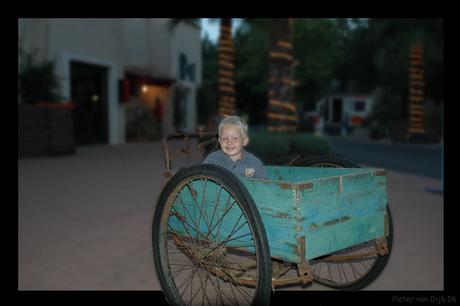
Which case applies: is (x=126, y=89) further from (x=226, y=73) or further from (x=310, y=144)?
(x=310, y=144)

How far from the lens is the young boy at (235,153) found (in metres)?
2.47

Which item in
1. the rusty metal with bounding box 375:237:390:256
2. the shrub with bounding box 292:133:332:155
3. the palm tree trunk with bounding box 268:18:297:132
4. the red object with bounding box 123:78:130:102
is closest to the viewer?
the rusty metal with bounding box 375:237:390:256

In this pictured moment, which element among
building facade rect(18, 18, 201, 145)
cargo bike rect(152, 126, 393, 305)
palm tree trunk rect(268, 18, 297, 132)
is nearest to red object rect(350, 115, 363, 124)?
building facade rect(18, 18, 201, 145)

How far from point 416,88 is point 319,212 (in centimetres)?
1978

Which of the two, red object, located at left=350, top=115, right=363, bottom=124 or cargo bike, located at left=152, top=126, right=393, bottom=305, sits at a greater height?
red object, located at left=350, top=115, right=363, bottom=124

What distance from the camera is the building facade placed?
14.2 meters

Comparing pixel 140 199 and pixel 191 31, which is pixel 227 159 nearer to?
pixel 140 199

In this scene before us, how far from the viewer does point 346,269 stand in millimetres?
Result: 2451

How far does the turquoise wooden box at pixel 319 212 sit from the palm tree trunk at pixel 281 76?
26.5 feet

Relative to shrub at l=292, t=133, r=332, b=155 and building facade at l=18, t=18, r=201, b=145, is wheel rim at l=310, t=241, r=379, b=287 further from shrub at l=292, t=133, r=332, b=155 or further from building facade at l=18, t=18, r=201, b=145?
building facade at l=18, t=18, r=201, b=145

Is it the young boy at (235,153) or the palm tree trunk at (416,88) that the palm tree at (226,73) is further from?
the young boy at (235,153)

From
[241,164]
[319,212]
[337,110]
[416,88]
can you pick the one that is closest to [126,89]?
[416,88]

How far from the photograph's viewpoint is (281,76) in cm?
1021

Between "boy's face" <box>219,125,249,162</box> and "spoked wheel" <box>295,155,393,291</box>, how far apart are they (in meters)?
0.60
